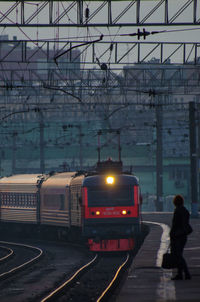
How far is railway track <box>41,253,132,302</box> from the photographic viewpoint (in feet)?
59.6

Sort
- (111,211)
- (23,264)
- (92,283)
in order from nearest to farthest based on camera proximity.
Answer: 1. (92,283)
2. (23,264)
3. (111,211)

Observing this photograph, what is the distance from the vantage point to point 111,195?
30250 mm

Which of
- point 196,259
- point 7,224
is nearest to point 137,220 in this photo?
point 196,259

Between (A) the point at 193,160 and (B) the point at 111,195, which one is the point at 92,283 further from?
(A) the point at 193,160

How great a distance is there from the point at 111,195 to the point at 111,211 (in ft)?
2.16

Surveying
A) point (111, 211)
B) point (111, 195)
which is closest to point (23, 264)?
point (111, 211)

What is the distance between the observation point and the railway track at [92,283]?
18156 millimetres

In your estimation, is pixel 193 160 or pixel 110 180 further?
pixel 193 160

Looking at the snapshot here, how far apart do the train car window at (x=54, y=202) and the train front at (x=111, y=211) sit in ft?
16.6

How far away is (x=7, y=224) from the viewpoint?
4469 cm

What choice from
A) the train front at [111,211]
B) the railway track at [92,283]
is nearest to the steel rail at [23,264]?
the railway track at [92,283]

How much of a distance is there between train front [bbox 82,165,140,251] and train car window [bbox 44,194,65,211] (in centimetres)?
506

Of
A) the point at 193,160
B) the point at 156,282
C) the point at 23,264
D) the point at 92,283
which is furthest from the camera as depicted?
the point at 193,160

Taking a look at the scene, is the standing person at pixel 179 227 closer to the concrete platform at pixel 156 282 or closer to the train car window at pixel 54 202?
the concrete platform at pixel 156 282
